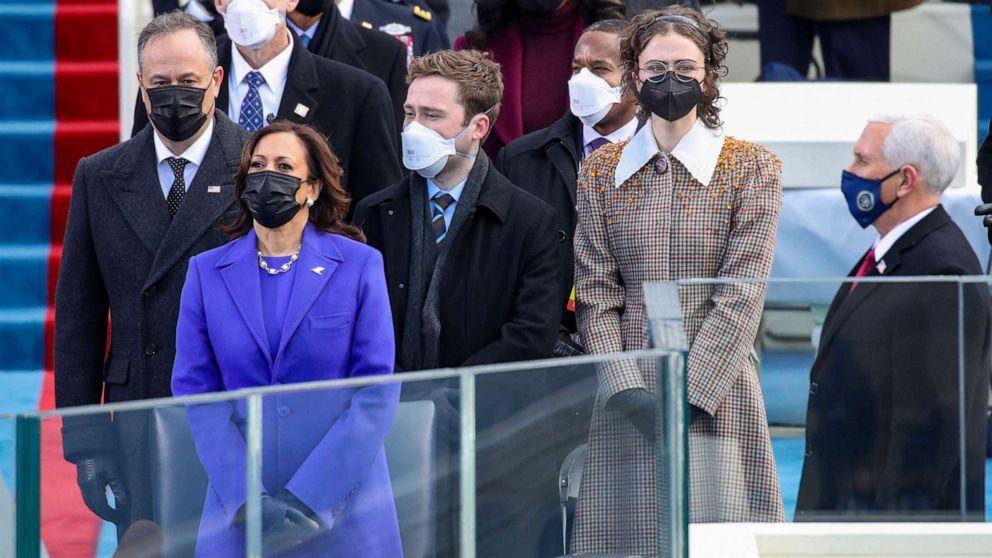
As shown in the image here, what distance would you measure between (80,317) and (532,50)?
6.46 feet

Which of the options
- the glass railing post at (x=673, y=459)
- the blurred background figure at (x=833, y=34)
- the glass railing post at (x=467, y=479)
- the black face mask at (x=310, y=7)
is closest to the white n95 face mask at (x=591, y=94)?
the black face mask at (x=310, y=7)

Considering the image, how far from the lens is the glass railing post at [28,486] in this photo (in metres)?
3.13

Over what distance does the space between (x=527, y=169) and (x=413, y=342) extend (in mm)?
859

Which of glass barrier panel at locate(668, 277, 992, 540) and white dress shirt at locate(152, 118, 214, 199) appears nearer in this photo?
glass barrier panel at locate(668, 277, 992, 540)

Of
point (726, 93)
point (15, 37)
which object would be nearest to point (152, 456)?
point (726, 93)

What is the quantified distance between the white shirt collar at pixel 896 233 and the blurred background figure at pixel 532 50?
4.23 feet

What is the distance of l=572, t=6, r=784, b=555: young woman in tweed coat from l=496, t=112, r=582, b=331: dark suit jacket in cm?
50

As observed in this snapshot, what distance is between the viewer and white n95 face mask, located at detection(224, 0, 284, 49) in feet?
16.8

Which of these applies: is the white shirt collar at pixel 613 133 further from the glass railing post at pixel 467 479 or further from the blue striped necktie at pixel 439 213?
the glass railing post at pixel 467 479

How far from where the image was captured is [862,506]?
4535 mm

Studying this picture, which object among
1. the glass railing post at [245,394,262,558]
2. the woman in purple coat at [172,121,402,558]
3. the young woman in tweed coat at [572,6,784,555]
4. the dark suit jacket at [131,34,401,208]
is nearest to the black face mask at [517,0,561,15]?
the dark suit jacket at [131,34,401,208]

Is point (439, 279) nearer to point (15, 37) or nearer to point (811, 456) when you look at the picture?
point (811, 456)

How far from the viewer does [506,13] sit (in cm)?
587

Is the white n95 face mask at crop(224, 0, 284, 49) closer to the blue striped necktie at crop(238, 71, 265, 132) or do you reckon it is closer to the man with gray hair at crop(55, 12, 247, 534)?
the blue striped necktie at crop(238, 71, 265, 132)
